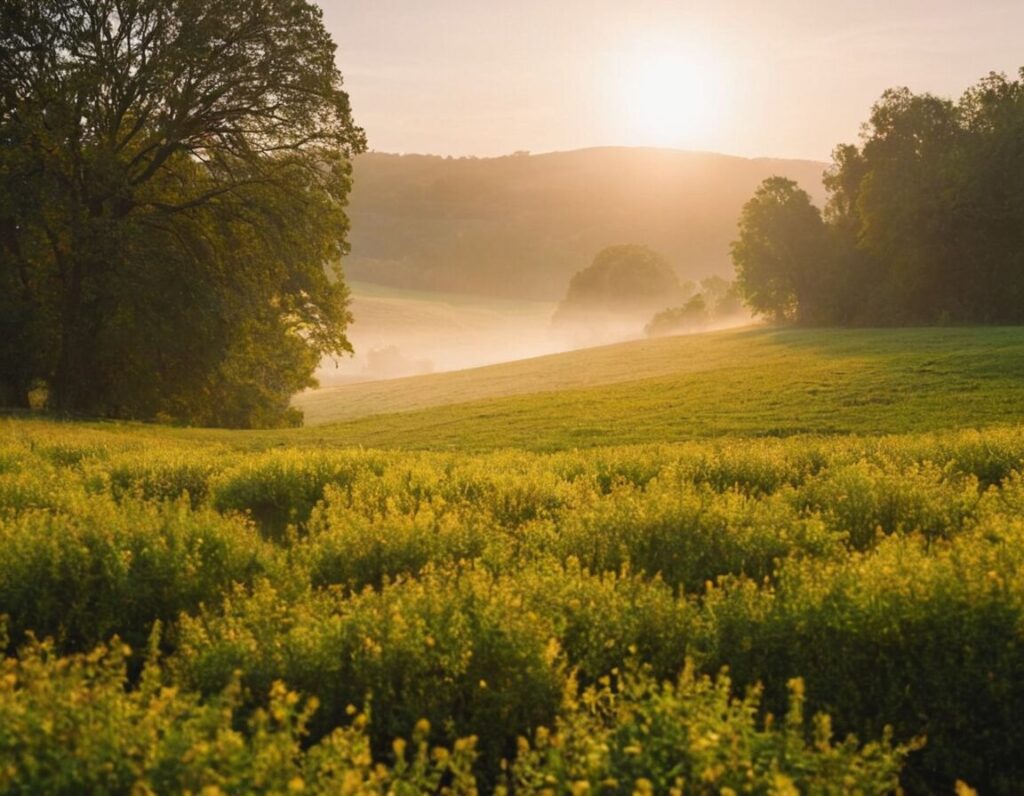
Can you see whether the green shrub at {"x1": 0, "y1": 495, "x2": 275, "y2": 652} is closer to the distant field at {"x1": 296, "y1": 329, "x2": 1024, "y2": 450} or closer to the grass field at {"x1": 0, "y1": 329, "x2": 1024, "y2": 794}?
the grass field at {"x1": 0, "y1": 329, "x2": 1024, "y2": 794}

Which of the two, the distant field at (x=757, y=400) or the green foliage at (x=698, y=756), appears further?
the distant field at (x=757, y=400)

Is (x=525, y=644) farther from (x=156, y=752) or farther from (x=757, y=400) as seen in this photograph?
(x=757, y=400)

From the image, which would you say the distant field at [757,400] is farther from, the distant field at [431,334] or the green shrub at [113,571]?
the distant field at [431,334]

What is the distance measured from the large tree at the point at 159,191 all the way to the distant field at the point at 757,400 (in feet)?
20.4

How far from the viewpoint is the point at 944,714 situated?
702cm

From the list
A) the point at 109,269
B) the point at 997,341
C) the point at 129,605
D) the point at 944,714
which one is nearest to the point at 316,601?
the point at 129,605

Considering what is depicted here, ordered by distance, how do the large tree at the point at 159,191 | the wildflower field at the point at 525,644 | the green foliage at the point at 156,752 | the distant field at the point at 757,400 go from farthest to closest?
the large tree at the point at 159,191
the distant field at the point at 757,400
the wildflower field at the point at 525,644
the green foliage at the point at 156,752

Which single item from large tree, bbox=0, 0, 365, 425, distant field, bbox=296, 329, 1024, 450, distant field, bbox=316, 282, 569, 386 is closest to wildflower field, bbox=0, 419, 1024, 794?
distant field, bbox=296, 329, 1024, 450

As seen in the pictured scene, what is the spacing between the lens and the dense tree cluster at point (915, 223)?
5400 cm

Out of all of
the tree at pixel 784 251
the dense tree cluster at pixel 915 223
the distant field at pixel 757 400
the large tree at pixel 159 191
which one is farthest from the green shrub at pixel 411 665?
the tree at pixel 784 251

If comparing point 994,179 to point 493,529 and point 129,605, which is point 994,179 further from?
point 129,605

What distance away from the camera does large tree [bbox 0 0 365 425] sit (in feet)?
91.5

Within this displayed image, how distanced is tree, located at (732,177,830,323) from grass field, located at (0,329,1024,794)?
54.3 metres

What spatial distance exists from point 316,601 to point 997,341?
39387 millimetres
